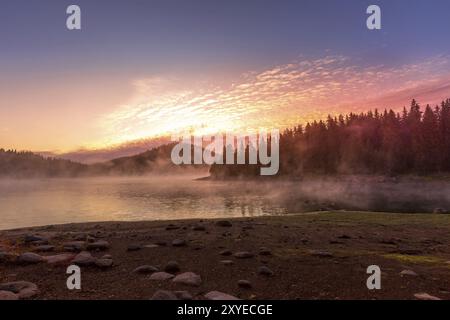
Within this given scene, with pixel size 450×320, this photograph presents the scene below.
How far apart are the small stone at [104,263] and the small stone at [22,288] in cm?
248

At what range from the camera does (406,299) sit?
910 centimetres

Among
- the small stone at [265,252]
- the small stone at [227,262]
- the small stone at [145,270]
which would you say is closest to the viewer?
the small stone at [145,270]

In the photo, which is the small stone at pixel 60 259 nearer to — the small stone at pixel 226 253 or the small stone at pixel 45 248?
the small stone at pixel 45 248

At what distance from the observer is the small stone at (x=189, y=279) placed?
1042cm

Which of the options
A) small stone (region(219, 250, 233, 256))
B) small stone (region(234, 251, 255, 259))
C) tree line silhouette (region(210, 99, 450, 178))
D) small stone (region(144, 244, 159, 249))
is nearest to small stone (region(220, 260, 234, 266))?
small stone (region(234, 251, 255, 259))

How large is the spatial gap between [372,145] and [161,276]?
436ft

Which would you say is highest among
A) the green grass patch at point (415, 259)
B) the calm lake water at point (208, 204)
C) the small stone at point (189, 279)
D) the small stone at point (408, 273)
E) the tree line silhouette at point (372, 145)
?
the tree line silhouette at point (372, 145)

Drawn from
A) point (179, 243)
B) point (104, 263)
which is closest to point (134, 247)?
point (179, 243)

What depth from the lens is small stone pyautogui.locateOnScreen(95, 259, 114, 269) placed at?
12.3 meters

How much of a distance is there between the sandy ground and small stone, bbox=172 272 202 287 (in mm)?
203

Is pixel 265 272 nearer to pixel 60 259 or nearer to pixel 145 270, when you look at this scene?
pixel 145 270

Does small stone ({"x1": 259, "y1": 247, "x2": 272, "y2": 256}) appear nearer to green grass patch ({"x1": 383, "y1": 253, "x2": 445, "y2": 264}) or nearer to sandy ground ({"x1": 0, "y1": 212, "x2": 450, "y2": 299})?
sandy ground ({"x1": 0, "y1": 212, "x2": 450, "y2": 299})

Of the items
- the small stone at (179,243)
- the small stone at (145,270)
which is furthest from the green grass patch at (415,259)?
the small stone at (145,270)

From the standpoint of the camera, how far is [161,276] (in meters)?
11.0
